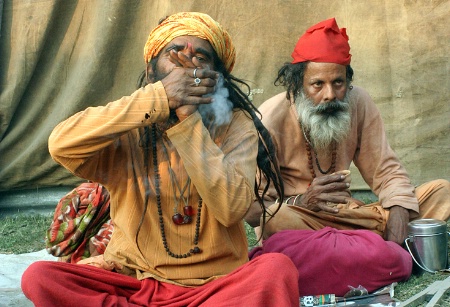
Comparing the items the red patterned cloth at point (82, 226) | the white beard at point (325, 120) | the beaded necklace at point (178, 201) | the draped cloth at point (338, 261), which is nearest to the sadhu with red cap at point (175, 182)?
the beaded necklace at point (178, 201)

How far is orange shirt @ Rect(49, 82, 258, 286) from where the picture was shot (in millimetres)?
3748

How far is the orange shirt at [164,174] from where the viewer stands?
375cm

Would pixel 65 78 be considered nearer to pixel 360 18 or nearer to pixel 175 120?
pixel 360 18

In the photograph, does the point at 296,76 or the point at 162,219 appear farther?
the point at 296,76

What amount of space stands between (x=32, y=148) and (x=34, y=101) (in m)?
0.39

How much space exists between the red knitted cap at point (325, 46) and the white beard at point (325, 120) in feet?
0.83

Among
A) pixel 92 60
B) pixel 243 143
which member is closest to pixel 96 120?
pixel 243 143

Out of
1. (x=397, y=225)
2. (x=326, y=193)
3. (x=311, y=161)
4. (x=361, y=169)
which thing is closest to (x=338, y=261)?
(x=326, y=193)

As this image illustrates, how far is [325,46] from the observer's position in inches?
225

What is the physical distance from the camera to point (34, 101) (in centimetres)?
739

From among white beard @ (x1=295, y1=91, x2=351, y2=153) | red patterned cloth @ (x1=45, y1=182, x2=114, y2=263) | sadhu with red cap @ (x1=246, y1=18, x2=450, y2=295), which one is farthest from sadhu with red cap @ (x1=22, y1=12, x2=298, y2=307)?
white beard @ (x1=295, y1=91, x2=351, y2=153)

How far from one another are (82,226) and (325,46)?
2.06 m

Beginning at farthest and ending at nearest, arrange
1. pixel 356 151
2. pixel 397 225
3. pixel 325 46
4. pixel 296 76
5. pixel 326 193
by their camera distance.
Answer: pixel 356 151
pixel 296 76
pixel 325 46
pixel 397 225
pixel 326 193

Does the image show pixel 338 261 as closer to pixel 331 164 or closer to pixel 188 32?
pixel 331 164
